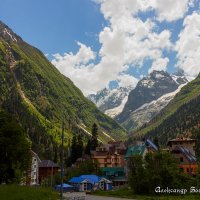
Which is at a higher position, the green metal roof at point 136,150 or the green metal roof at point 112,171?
the green metal roof at point 136,150

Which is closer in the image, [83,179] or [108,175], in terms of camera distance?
[83,179]

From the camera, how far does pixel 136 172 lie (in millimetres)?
92375

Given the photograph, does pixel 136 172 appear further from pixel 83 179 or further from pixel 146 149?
pixel 146 149

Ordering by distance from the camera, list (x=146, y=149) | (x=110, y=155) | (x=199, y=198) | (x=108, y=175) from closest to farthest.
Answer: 1. (x=199, y=198)
2. (x=146, y=149)
3. (x=108, y=175)
4. (x=110, y=155)

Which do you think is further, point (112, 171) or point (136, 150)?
point (112, 171)

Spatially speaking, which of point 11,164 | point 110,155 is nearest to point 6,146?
point 11,164

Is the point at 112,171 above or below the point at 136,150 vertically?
below

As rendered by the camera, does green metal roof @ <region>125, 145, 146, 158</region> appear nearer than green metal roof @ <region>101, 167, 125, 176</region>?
Yes

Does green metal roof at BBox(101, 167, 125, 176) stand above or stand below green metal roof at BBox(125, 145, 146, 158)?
below

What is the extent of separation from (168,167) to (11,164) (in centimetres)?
3664

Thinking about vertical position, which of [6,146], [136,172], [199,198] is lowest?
[199,198]

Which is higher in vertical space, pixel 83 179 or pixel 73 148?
pixel 73 148

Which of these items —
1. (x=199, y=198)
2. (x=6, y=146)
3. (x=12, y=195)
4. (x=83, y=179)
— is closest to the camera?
(x=12, y=195)

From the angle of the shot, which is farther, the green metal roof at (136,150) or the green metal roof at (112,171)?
the green metal roof at (112,171)
